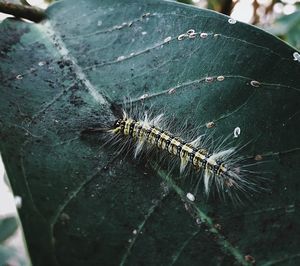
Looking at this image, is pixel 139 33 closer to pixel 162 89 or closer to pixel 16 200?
pixel 162 89

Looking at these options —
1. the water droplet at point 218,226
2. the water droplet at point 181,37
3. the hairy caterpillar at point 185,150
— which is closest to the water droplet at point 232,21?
the water droplet at point 181,37

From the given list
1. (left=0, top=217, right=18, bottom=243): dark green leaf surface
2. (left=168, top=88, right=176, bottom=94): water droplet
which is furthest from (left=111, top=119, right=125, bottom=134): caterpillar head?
(left=0, top=217, right=18, bottom=243): dark green leaf surface

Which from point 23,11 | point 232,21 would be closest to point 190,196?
point 232,21

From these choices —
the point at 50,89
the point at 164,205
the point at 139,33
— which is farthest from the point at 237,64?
the point at 50,89

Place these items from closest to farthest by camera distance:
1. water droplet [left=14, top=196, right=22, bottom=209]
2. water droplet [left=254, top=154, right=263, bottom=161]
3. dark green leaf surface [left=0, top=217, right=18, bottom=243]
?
water droplet [left=14, top=196, right=22, bottom=209], water droplet [left=254, top=154, right=263, bottom=161], dark green leaf surface [left=0, top=217, right=18, bottom=243]

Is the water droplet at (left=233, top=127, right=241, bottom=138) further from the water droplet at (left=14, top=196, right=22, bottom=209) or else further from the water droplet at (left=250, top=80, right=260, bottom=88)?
the water droplet at (left=14, top=196, right=22, bottom=209)

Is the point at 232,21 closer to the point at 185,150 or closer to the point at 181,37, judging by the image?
the point at 181,37
